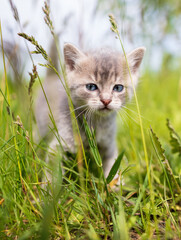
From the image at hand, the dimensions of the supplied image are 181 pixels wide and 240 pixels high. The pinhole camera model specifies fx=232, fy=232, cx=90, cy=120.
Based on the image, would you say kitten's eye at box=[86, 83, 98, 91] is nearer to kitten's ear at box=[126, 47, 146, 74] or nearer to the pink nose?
the pink nose

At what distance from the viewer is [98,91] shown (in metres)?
1.66

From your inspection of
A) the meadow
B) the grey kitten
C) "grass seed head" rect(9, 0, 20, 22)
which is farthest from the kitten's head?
"grass seed head" rect(9, 0, 20, 22)

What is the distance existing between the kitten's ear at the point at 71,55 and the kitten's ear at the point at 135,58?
1.22ft

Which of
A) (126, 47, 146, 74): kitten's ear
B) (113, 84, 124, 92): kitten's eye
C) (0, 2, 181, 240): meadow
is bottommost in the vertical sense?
(0, 2, 181, 240): meadow

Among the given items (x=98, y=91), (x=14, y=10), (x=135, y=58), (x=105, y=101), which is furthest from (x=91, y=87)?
(x=14, y=10)

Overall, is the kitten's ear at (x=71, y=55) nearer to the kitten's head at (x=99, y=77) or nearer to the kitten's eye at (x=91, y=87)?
the kitten's head at (x=99, y=77)

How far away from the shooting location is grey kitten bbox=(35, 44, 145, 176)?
1.63 meters

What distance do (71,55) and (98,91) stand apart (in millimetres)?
386

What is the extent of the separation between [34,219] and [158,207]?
2.04ft

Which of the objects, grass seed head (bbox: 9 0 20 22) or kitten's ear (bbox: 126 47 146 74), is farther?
kitten's ear (bbox: 126 47 146 74)

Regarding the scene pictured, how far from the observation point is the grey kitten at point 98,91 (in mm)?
1632

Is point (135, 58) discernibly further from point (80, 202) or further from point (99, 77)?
point (80, 202)

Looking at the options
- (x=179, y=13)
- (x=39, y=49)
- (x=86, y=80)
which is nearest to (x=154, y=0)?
(x=179, y=13)

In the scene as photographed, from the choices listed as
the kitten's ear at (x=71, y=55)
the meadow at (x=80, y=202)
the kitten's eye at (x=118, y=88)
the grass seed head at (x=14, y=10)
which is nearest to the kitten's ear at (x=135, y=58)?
the kitten's eye at (x=118, y=88)
